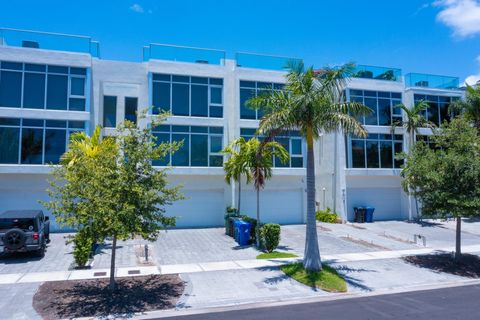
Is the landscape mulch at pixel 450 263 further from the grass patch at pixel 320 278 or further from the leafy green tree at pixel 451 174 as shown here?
the grass patch at pixel 320 278

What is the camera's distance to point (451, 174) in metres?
14.8

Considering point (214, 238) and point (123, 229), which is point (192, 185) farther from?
point (123, 229)

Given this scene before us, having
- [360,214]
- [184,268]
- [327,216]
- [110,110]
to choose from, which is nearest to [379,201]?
[360,214]

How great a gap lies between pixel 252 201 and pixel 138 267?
11.3 m

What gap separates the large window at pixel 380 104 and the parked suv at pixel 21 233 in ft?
65.8

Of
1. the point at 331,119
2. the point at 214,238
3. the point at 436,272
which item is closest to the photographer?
the point at 331,119

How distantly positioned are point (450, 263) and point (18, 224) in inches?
657

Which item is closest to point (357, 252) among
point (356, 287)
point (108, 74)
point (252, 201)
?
point (356, 287)

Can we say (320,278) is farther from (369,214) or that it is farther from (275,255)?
(369,214)

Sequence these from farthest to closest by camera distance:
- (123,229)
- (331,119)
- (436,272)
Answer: (436,272), (331,119), (123,229)

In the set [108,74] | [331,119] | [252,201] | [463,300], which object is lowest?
[463,300]

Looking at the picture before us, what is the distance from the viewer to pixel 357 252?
1694 cm

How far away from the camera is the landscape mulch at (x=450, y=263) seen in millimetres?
14313

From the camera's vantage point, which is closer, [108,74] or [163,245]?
[163,245]
